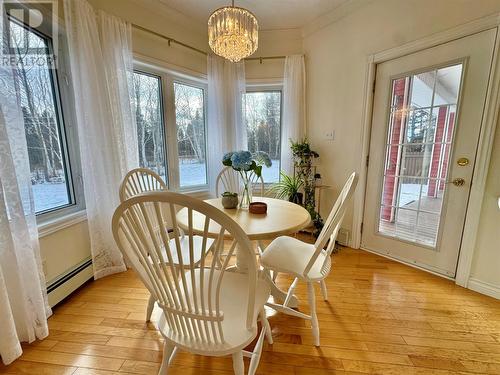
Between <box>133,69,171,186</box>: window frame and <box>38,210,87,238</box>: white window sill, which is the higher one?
<box>133,69,171,186</box>: window frame

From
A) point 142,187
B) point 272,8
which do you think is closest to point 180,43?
point 272,8

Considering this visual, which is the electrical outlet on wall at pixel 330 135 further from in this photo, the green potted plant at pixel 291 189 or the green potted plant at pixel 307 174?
the green potted plant at pixel 291 189

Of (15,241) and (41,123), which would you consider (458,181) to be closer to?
(15,241)

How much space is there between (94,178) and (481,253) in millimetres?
3097

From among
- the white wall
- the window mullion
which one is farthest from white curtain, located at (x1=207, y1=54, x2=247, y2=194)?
the white wall

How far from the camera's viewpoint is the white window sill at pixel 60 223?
1.53 meters

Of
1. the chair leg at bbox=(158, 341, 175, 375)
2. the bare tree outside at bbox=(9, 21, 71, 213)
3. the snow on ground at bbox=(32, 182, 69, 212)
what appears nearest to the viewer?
the chair leg at bbox=(158, 341, 175, 375)

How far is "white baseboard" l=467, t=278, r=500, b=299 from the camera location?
67.2 inches

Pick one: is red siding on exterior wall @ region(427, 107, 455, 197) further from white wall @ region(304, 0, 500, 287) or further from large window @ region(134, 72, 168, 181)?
large window @ region(134, 72, 168, 181)

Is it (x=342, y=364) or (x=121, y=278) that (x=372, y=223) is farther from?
(x=121, y=278)

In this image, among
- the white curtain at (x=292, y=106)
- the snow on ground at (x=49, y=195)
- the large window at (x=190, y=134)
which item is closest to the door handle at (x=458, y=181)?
the white curtain at (x=292, y=106)

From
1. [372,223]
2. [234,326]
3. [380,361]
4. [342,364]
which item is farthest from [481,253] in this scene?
[234,326]

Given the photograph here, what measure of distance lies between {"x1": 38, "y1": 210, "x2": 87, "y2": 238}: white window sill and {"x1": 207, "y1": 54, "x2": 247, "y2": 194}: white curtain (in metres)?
1.52

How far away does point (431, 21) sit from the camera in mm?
1831
